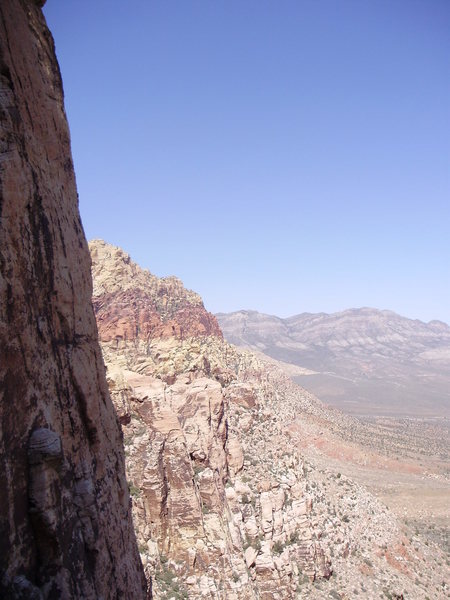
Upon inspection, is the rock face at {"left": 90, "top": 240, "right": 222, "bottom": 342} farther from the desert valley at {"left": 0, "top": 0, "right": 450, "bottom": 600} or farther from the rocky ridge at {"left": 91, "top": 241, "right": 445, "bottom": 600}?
the rocky ridge at {"left": 91, "top": 241, "right": 445, "bottom": 600}

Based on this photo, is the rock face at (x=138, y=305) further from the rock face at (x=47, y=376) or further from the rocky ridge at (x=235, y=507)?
the rock face at (x=47, y=376)

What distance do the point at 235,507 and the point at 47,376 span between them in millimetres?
17701

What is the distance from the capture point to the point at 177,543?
18.7m

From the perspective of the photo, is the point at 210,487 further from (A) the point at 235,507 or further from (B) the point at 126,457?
(B) the point at 126,457

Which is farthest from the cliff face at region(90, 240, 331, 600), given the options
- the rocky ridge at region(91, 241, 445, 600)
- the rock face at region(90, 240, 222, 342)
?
the rock face at region(90, 240, 222, 342)

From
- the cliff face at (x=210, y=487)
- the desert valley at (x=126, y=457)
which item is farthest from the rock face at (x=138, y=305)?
the cliff face at (x=210, y=487)

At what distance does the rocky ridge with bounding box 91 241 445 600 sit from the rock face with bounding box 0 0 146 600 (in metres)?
7.99

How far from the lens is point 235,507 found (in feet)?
75.0

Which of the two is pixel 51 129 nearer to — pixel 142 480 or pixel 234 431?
pixel 142 480

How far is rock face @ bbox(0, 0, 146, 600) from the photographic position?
6922mm

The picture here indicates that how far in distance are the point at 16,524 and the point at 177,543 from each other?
1390 cm

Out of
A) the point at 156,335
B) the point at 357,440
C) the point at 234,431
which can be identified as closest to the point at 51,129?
the point at 234,431

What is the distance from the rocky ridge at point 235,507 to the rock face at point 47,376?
799cm

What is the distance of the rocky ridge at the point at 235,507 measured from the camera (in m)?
18.8
